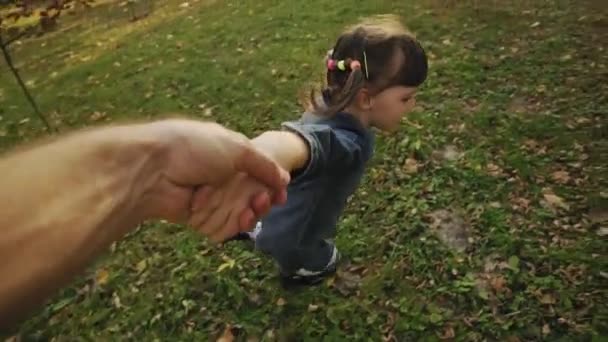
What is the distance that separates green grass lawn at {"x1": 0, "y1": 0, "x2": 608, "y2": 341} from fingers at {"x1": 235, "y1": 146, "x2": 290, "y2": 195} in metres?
1.66

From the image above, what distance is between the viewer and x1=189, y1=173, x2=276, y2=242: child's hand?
4.67 ft

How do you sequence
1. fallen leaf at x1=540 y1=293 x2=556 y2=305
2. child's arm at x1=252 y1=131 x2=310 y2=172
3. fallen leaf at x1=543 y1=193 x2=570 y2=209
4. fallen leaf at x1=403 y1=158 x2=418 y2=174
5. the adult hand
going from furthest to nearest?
1. fallen leaf at x1=403 y1=158 x2=418 y2=174
2. fallen leaf at x1=543 y1=193 x2=570 y2=209
3. fallen leaf at x1=540 y1=293 x2=556 y2=305
4. child's arm at x1=252 y1=131 x2=310 y2=172
5. the adult hand

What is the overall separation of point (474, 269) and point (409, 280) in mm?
396

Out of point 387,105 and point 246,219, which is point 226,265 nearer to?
point 387,105

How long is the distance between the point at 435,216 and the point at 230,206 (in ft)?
7.80

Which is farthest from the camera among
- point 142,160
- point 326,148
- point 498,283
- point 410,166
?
point 410,166

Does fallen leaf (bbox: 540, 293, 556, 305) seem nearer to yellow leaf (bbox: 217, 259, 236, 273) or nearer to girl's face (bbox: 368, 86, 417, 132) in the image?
girl's face (bbox: 368, 86, 417, 132)

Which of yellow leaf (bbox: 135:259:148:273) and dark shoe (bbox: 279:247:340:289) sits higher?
dark shoe (bbox: 279:247:340:289)

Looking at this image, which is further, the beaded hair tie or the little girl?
the beaded hair tie

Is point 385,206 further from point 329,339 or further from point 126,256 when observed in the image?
point 126,256

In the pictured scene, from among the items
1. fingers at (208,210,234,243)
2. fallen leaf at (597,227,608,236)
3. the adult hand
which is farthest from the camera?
fallen leaf at (597,227,608,236)

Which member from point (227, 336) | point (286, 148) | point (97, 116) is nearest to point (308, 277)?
point (227, 336)

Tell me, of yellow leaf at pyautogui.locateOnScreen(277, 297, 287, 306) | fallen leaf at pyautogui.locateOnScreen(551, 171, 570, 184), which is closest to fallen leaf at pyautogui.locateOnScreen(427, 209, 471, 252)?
fallen leaf at pyautogui.locateOnScreen(551, 171, 570, 184)

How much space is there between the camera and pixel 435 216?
357cm
